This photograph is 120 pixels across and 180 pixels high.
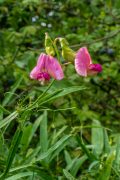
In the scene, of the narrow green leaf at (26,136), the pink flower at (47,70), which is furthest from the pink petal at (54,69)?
the narrow green leaf at (26,136)

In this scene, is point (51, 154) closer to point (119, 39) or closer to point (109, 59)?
point (119, 39)

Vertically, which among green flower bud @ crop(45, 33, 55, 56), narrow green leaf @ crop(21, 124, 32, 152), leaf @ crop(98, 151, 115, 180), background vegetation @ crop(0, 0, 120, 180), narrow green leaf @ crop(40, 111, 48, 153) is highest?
green flower bud @ crop(45, 33, 55, 56)

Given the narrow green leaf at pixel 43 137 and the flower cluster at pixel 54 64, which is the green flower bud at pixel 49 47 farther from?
the narrow green leaf at pixel 43 137

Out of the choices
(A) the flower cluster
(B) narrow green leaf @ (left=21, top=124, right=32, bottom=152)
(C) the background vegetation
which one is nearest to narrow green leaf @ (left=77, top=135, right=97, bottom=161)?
(C) the background vegetation

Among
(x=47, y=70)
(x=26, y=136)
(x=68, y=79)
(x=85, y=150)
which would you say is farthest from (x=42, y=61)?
(x=68, y=79)

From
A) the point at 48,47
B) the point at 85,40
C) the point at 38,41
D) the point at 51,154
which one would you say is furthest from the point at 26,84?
the point at 48,47

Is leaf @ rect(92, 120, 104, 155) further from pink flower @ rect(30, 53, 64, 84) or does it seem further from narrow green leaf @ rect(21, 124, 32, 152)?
pink flower @ rect(30, 53, 64, 84)
